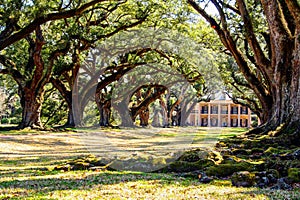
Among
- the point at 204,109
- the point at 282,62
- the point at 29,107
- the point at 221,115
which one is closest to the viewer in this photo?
the point at 282,62

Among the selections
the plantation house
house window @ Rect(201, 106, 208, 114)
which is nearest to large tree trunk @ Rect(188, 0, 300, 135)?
the plantation house

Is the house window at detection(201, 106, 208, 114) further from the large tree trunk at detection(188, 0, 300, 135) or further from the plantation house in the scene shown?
the large tree trunk at detection(188, 0, 300, 135)

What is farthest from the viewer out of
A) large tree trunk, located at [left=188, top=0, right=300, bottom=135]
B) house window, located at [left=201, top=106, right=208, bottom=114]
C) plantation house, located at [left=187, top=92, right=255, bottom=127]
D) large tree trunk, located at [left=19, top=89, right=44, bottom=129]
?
house window, located at [left=201, top=106, right=208, bottom=114]

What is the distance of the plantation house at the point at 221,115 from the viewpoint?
224 ft

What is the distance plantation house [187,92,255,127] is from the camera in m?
68.3

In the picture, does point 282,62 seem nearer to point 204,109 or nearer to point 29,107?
point 29,107

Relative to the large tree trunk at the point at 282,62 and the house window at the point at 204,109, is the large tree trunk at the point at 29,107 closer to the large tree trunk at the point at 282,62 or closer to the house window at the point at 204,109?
the large tree trunk at the point at 282,62

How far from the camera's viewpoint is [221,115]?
7031cm

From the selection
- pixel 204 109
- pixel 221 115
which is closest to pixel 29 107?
pixel 204 109

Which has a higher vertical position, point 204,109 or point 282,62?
point 282,62

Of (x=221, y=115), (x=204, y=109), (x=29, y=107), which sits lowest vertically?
(x=29, y=107)

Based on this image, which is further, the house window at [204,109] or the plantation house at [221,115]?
the house window at [204,109]

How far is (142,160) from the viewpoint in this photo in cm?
835

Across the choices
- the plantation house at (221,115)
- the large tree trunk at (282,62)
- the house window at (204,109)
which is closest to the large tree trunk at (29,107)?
the large tree trunk at (282,62)
